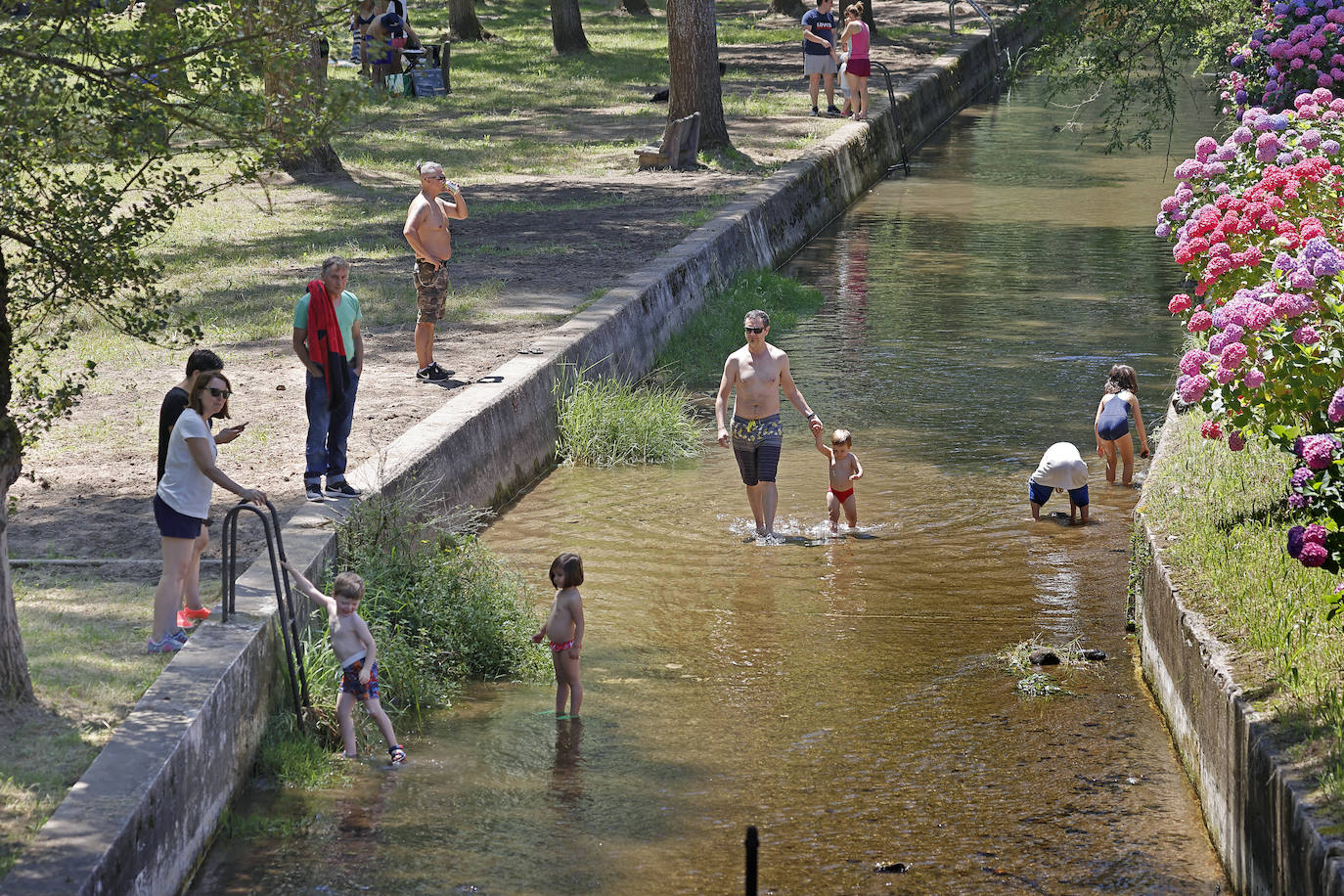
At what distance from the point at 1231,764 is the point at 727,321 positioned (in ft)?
35.0

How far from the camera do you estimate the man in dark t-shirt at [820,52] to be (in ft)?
90.8

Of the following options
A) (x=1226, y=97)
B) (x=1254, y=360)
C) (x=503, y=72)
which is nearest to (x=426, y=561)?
(x=1254, y=360)

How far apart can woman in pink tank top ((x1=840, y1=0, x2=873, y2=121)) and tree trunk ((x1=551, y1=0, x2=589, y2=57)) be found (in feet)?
26.5

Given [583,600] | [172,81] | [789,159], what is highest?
[172,81]

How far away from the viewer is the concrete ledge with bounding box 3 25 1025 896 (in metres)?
5.91

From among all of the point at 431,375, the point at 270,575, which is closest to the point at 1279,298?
the point at 270,575

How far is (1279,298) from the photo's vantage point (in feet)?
23.7

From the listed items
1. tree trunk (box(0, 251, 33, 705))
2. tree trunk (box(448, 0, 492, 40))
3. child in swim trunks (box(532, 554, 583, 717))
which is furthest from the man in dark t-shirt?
tree trunk (box(0, 251, 33, 705))

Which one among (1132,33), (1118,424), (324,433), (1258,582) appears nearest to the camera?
(1258,582)

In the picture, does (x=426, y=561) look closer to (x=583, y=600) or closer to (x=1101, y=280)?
(x=583, y=600)

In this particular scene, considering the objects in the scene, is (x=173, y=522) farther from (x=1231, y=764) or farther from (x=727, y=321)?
(x=727, y=321)

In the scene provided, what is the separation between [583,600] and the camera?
10047 mm

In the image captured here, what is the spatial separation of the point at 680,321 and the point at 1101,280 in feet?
18.9

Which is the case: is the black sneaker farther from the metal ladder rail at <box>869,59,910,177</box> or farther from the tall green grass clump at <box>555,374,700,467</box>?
the metal ladder rail at <box>869,59,910,177</box>
